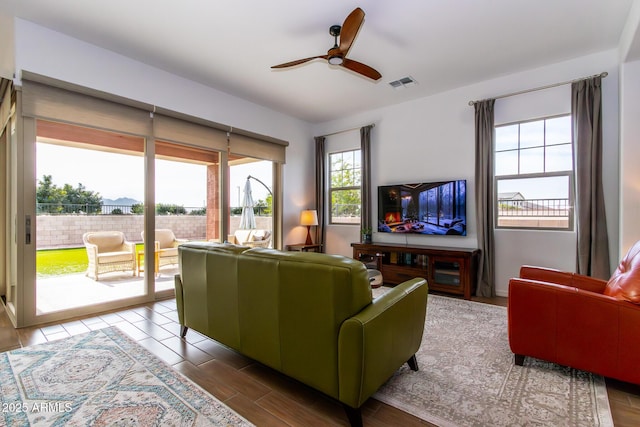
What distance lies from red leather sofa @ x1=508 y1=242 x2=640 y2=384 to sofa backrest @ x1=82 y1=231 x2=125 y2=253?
4062 mm

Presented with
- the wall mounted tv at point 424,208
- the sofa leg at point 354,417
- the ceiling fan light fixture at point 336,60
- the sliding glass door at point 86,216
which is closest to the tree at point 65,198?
the sliding glass door at point 86,216

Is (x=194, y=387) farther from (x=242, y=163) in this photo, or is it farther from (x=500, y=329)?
(x=242, y=163)

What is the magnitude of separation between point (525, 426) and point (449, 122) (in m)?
3.85

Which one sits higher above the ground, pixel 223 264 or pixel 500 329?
pixel 223 264

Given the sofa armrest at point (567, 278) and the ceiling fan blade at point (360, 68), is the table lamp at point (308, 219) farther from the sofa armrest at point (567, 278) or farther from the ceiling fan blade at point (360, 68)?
the sofa armrest at point (567, 278)

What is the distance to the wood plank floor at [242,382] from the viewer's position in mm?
1614

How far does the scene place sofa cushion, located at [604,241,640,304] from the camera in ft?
5.83

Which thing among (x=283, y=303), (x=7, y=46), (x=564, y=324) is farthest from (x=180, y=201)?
(x=564, y=324)

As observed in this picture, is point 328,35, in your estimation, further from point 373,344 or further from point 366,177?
point 373,344

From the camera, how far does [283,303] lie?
170 cm

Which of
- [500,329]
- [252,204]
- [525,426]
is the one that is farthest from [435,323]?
[252,204]

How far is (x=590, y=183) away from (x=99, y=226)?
18.2ft

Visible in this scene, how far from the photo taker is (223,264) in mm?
2096

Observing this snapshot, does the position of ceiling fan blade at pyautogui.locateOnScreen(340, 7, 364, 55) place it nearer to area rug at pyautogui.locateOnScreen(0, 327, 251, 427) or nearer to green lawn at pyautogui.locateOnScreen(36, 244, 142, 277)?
area rug at pyautogui.locateOnScreen(0, 327, 251, 427)
